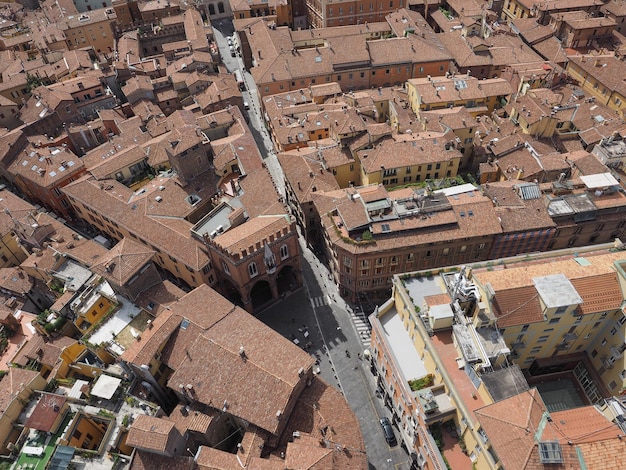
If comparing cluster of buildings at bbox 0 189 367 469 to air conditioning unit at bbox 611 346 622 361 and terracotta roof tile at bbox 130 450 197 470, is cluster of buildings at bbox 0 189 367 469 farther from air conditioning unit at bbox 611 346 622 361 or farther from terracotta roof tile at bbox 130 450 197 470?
air conditioning unit at bbox 611 346 622 361

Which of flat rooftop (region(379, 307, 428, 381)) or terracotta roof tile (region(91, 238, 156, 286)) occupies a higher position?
terracotta roof tile (region(91, 238, 156, 286))

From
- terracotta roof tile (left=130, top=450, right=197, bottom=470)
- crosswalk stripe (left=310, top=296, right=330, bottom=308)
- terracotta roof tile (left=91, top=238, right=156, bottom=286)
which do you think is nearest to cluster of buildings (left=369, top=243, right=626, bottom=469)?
crosswalk stripe (left=310, top=296, right=330, bottom=308)

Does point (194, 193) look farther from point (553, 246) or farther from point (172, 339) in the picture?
point (553, 246)

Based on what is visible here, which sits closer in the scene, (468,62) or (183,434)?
(183,434)

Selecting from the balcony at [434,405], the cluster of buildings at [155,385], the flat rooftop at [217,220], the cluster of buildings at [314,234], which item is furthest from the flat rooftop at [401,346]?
the flat rooftop at [217,220]

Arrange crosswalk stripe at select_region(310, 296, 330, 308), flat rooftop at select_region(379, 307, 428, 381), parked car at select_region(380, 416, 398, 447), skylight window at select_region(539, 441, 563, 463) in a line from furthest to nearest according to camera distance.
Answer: crosswalk stripe at select_region(310, 296, 330, 308) → parked car at select_region(380, 416, 398, 447) → flat rooftop at select_region(379, 307, 428, 381) → skylight window at select_region(539, 441, 563, 463)

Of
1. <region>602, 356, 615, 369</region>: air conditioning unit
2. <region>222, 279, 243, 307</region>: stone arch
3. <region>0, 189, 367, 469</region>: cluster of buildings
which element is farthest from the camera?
<region>222, 279, 243, 307</region>: stone arch

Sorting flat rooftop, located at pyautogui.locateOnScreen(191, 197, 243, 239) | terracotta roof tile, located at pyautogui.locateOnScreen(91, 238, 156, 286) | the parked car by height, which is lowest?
the parked car

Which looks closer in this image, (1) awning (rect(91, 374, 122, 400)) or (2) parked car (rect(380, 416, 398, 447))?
(1) awning (rect(91, 374, 122, 400))

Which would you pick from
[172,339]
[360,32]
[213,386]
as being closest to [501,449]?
[213,386]
